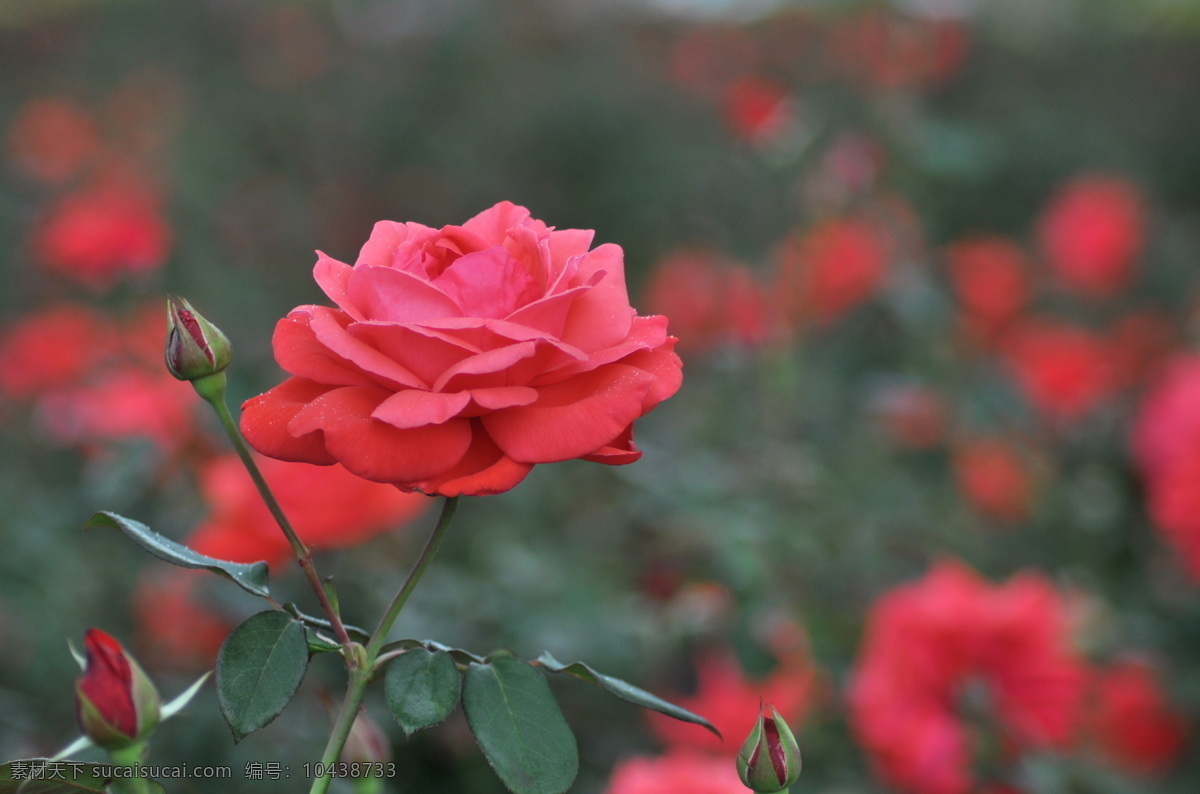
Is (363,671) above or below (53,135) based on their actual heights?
above

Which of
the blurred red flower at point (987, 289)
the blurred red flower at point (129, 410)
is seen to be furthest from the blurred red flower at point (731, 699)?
the blurred red flower at point (987, 289)

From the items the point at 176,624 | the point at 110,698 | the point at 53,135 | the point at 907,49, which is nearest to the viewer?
the point at 110,698

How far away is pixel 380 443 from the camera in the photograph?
0.42m

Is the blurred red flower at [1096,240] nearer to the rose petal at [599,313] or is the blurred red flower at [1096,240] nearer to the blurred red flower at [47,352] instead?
the blurred red flower at [47,352]

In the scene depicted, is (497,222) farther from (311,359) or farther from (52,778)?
(52,778)

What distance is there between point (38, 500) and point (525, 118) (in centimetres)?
277

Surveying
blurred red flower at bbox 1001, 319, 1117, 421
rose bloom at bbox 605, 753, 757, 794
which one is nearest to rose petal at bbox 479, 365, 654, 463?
rose bloom at bbox 605, 753, 757, 794

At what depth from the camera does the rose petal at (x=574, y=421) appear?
423 mm

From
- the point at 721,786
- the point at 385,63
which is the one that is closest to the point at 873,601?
the point at 721,786

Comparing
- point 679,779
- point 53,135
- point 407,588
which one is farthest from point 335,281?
point 53,135

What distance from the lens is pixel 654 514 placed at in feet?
4.28

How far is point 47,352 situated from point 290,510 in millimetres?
1144

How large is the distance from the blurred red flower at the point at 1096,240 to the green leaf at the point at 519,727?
2659 mm

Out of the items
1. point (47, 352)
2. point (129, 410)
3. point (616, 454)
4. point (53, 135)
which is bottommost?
point (53, 135)
